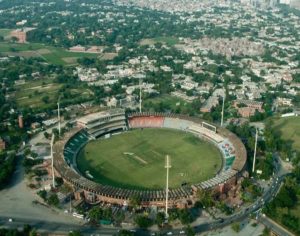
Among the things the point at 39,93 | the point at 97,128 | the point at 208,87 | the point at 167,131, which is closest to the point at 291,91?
the point at 208,87

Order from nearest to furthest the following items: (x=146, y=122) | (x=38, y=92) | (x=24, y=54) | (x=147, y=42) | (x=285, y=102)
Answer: (x=146, y=122) → (x=285, y=102) → (x=38, y=92) → (x=24, y=54) → (x=147, y=42)

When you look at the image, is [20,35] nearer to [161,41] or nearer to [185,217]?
[161,41]

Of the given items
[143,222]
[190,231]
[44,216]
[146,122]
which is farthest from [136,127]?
[190,231]

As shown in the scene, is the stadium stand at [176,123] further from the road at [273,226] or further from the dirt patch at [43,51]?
the dirt patch at [43,51]

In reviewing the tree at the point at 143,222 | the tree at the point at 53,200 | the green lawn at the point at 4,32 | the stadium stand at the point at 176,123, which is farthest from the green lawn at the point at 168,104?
the green lawn at the point at 4,32

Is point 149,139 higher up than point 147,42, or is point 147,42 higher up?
point 149,139

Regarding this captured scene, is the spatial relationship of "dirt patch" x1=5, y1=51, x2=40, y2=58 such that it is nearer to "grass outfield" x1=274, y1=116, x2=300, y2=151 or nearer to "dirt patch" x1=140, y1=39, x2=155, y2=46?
"dirt patch" x1=140, y1=39, x2=155, y2=46
